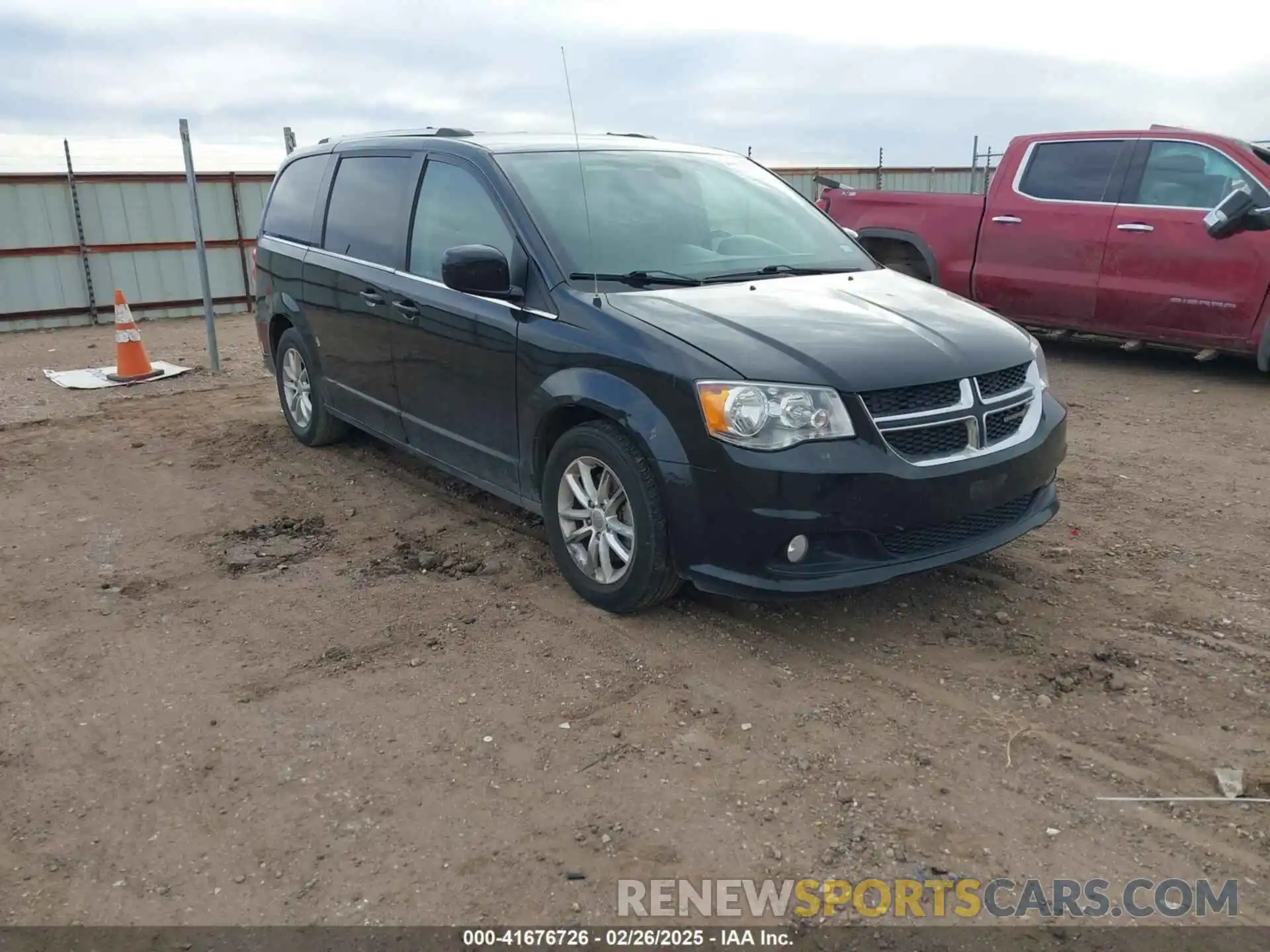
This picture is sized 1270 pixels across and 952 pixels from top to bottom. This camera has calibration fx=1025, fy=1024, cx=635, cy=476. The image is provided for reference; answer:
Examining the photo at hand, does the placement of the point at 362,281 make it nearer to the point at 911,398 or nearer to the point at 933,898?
the point at 911,398

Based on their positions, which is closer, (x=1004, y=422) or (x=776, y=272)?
(x=1004, y=422)

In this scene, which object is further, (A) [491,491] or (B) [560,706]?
(A) [491,491]

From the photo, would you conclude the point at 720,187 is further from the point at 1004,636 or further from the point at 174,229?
the point at 174,229

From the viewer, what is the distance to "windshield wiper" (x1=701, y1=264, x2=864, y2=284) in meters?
4.26

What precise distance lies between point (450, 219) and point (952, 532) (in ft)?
8.61

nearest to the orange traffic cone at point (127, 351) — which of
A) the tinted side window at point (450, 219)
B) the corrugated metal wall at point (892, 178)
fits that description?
the tinted side window at point (450, 219)

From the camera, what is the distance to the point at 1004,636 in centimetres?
380

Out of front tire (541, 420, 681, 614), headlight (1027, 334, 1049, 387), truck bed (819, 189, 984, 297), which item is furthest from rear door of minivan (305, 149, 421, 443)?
truck bed (819, 189, 984, 297)

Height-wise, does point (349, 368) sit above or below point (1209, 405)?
above

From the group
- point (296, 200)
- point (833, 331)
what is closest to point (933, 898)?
point (833, 331)

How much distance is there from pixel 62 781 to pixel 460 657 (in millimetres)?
1302

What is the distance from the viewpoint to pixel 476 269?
4.03m

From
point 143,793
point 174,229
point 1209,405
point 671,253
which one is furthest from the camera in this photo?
point 174,229

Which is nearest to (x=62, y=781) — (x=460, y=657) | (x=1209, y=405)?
(x=460, y=657)
